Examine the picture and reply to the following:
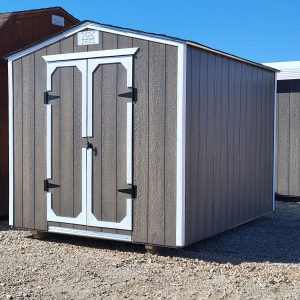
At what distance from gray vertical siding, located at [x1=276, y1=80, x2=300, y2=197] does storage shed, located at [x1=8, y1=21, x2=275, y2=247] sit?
3.05m

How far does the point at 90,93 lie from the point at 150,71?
81cm

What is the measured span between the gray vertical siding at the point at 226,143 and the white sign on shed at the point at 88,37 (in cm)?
116

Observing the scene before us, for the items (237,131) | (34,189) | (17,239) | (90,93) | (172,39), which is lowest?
(17,239)

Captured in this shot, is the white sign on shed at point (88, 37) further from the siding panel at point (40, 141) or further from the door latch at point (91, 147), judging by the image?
the door latch at point (91, 147)

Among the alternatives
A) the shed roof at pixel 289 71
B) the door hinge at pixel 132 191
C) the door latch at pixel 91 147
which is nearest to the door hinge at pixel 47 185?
the door latch at pixel 91 147

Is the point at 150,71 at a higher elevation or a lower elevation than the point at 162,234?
higher

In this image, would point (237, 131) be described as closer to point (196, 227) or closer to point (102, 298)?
point (196, 227)

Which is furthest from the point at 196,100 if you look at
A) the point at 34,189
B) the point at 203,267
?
the point at 34,189

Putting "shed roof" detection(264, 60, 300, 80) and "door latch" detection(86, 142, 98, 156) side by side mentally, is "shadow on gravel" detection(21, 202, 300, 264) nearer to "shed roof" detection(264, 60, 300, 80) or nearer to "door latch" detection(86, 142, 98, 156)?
"door latch" detection(86, 142, 98, 156)

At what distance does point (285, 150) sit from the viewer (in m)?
10.5

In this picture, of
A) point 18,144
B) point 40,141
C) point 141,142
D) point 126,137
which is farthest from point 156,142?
point 18,144

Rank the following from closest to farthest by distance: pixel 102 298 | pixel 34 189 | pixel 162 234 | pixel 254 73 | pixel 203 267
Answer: pixel 102 298 < pixel 203 267 < pixel 162 234 < pixel 34 189 < pixel 254 73

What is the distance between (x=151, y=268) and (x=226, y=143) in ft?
7.16

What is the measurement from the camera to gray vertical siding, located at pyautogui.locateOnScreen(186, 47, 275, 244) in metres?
6.25
